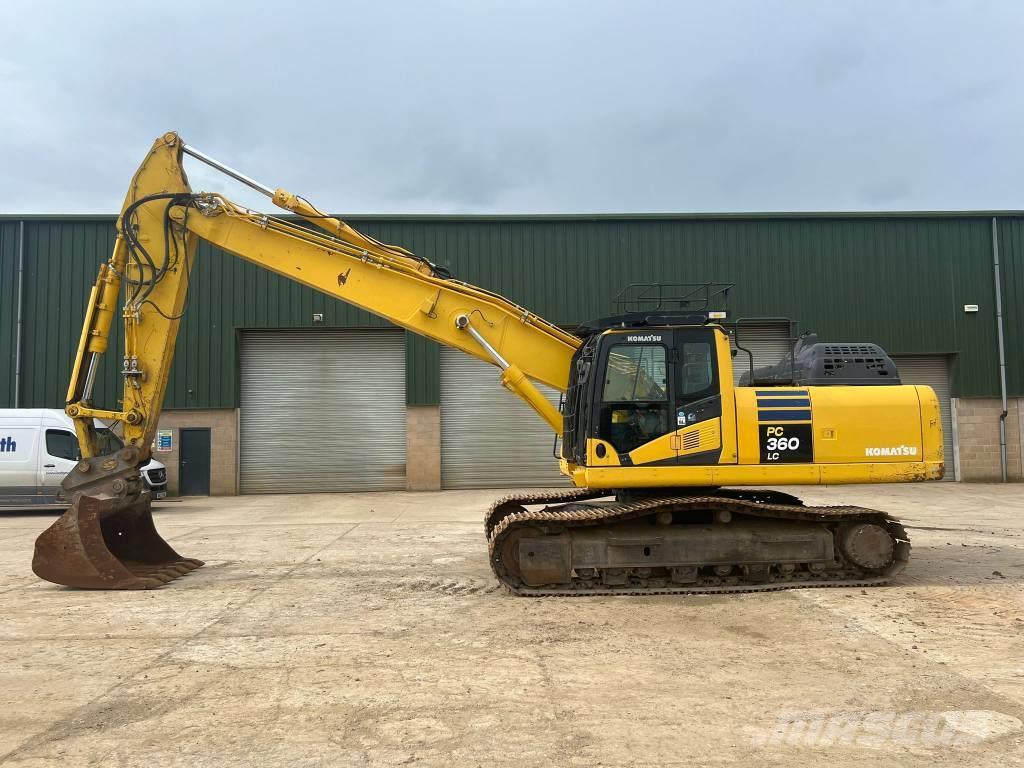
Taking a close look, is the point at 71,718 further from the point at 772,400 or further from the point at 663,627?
the point at 772,400

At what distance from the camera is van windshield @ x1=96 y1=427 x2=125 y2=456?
835cm

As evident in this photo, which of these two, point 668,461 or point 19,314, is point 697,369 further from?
point 19,314

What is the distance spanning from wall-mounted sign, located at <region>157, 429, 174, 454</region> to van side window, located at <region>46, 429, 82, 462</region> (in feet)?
10.8

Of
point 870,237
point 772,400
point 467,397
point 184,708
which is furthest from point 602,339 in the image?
point 870,237

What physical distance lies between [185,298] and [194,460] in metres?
13.2

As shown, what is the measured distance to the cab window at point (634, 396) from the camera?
7387 millimetres

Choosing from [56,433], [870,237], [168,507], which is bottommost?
[168,507]

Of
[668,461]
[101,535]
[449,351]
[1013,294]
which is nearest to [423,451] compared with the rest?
[449,351]

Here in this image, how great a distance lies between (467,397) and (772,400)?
13740mm

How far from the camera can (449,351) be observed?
824 inches

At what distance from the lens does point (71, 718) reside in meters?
4.28

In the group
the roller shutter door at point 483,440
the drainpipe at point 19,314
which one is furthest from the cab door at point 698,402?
the drainpipe at point 19,314

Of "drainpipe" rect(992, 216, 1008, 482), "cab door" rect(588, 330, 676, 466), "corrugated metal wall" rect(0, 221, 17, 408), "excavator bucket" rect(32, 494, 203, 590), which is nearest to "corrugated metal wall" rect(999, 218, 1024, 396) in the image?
"drainpipe" rect(992, 216, 1008, 482)

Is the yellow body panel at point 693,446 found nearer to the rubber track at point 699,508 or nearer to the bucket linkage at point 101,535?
the rubber track at point 699,508
